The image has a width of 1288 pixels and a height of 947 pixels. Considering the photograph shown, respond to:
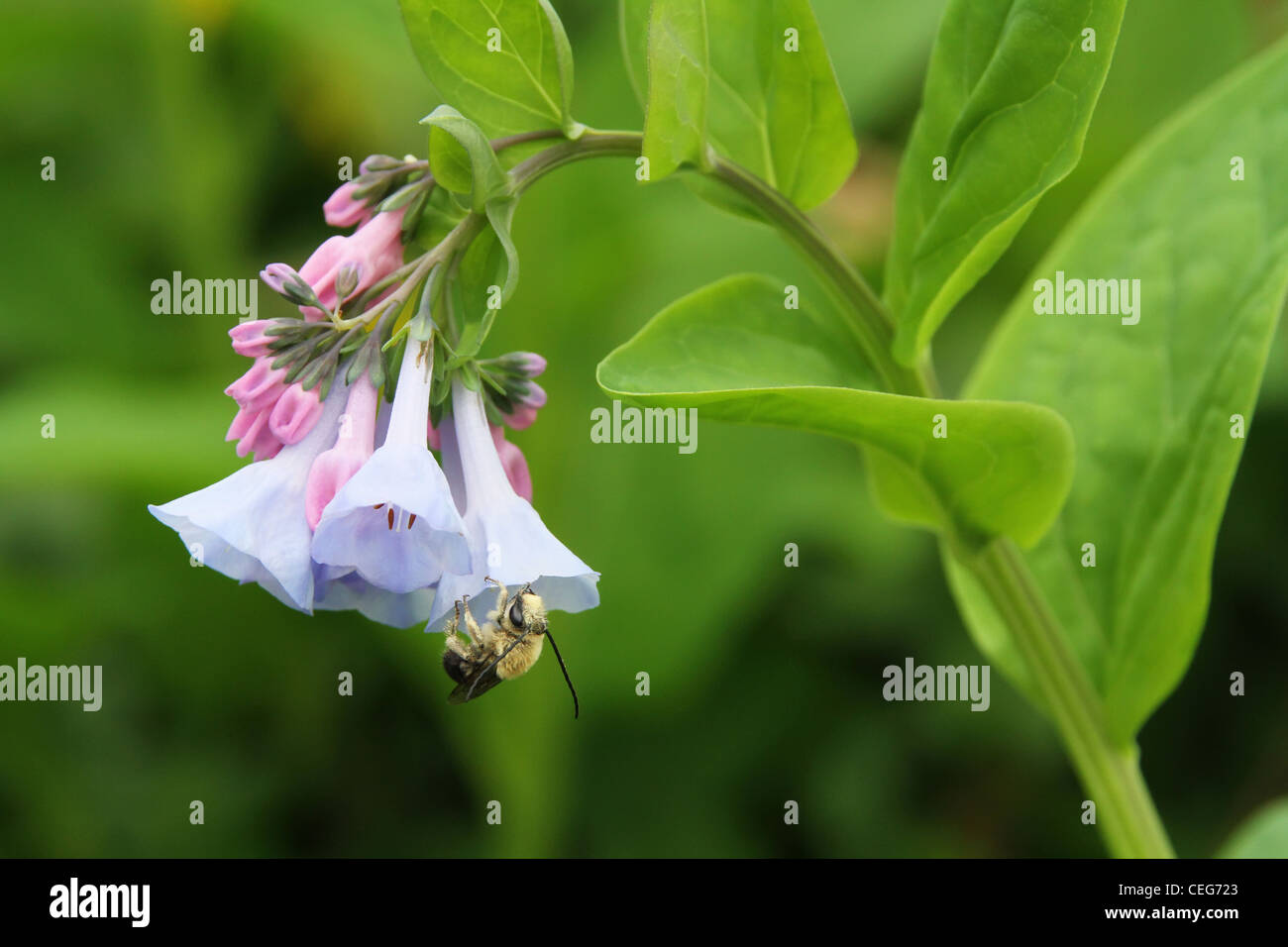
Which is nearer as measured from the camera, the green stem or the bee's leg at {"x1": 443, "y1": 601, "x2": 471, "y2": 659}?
the bee's leg at {"x1": 443, "y1": 601, "x2": 471, "y2": 659}

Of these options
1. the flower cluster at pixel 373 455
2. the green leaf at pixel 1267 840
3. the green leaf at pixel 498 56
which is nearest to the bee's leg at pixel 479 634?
the flower cluster at pixel 373 455

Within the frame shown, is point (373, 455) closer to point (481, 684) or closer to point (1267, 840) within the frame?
point (481, 684)

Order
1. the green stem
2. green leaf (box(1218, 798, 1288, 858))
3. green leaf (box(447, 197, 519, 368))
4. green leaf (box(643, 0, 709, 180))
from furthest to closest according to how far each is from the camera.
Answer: green leaf (box(1218, 798, 1288, 858)), the green stem, green leaf (box(447, 197, 519, 368)), green leaf (box(643, 0, 709, 180))

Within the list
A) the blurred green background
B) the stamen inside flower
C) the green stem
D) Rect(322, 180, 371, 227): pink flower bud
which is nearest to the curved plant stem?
the green stem

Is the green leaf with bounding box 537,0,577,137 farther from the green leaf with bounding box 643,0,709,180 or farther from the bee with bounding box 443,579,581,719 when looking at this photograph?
the bee with bounding box 443,579,581,719

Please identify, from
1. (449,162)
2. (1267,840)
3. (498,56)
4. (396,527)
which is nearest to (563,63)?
(498,56)

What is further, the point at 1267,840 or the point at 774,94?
the point at 1267,840
